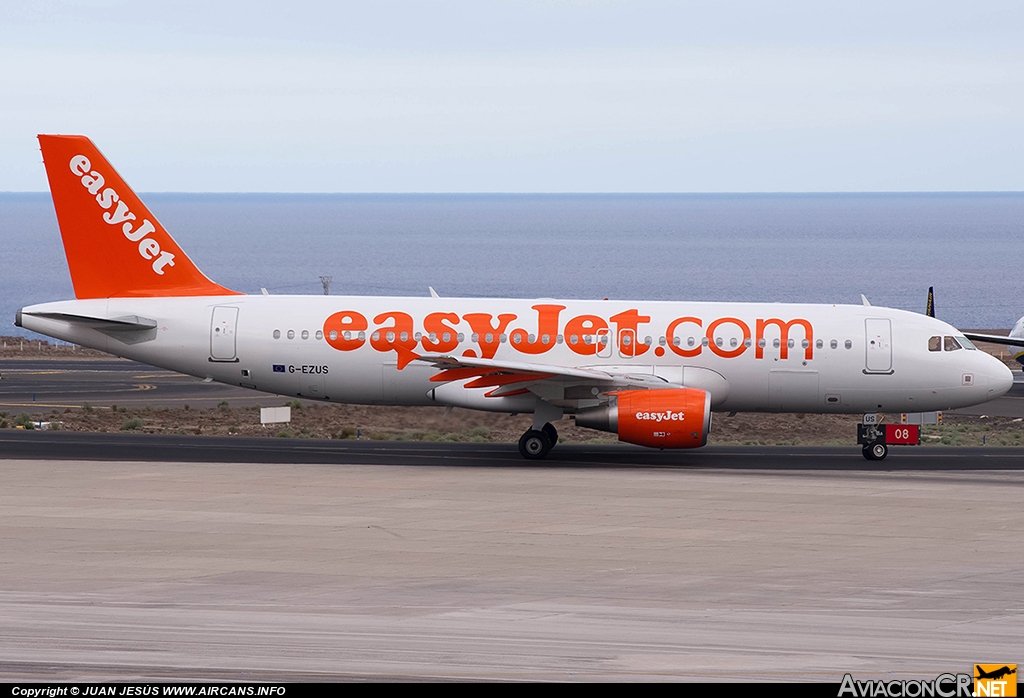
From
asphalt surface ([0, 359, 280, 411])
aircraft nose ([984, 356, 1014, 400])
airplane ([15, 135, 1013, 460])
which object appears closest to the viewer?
airplane ([15, 135, 1013, 460])

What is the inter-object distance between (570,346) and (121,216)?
39.5ft

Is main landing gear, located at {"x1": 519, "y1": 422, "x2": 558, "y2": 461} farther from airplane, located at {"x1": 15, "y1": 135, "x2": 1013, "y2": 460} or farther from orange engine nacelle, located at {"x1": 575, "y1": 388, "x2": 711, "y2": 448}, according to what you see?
orange engine nacelle, located at {"x1": 575, "y1": 388, "x2": 711, "y2": 448}

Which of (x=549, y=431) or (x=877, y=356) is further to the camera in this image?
(x=549, y=431)

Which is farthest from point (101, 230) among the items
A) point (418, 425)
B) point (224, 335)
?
point (418, 425)

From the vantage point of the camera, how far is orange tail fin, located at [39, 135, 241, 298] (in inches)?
1366

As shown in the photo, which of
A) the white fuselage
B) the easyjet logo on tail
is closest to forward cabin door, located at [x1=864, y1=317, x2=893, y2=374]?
the white fuselage

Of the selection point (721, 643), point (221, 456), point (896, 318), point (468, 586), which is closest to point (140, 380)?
point (221, 456)

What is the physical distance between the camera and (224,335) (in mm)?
34469

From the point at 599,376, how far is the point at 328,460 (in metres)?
7.08

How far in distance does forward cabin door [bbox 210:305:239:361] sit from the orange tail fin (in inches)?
42.4

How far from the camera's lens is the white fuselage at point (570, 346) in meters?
34.0

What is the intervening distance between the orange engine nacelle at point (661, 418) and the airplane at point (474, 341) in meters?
1.14

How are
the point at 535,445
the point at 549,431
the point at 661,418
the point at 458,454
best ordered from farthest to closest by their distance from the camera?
the point at 458,454 → the point at 549,431 → the point at 535,445 → the point at 661,418

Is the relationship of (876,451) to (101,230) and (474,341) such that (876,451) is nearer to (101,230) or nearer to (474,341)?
(474,341)
